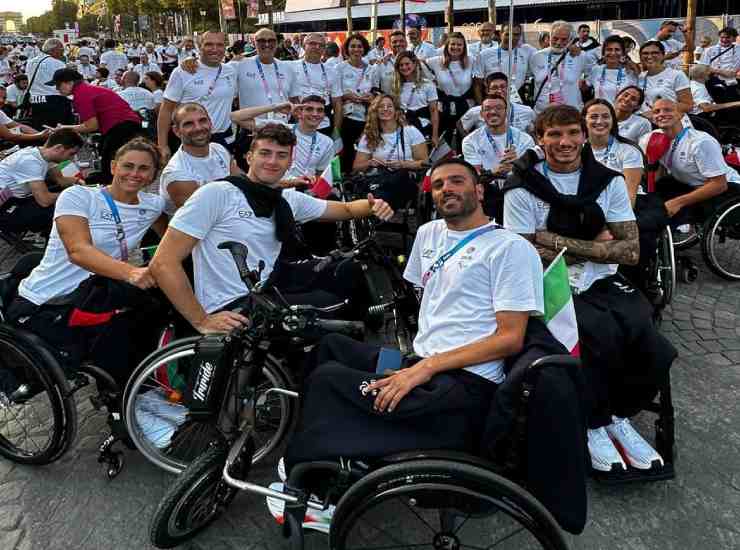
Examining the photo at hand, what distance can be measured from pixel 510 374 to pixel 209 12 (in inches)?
2504

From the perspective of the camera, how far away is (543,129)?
11.1 feet

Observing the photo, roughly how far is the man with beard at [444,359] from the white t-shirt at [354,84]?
4938 mm

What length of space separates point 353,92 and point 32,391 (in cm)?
546

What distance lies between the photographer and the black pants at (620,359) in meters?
2.83

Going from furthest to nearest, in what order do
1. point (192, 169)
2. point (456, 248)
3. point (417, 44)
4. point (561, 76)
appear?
1. point (417, 44)
2. point (561, 76)
3. point (192, 169)
4. point (456, 248)

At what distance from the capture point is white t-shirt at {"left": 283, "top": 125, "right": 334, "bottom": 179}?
5379 mm

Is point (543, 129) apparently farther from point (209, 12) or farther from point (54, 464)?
point (209, 12)

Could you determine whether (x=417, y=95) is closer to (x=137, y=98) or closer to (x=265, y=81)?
(x=265, y=81)

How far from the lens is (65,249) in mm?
3070

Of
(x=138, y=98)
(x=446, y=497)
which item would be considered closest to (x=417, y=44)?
(x=138, y=98)

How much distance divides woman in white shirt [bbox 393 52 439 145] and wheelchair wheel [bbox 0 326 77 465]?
510 cm

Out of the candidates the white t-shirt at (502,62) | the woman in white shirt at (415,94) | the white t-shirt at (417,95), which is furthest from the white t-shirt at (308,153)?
the white t-shirt at (502,62)

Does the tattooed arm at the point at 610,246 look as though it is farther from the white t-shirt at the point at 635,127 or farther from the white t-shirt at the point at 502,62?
the white t-shirt at the point at 502,62

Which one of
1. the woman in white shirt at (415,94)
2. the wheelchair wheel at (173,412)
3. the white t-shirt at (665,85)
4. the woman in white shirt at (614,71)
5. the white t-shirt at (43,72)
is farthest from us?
the white t-shirt at (43,72)
